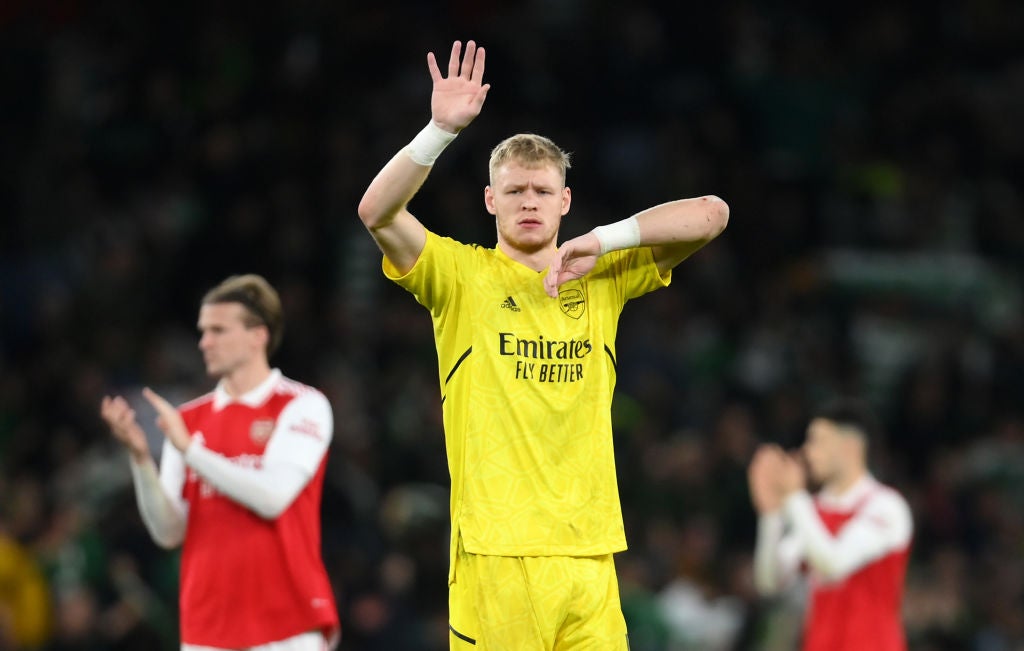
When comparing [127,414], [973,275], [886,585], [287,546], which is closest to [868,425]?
[886,585]

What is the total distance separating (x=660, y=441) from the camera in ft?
40.1

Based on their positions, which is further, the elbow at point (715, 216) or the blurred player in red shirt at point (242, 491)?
the blurred player in red shirt at point (242, 491)

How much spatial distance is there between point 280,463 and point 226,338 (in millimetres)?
600

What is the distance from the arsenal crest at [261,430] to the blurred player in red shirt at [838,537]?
2.63m

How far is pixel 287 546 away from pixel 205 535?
0.34m

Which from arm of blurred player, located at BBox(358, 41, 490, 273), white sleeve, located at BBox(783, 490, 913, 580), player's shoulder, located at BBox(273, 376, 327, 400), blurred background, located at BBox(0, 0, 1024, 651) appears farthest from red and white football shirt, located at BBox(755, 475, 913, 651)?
arm of blurred player, located at BBox(358, 41, 490, 273)

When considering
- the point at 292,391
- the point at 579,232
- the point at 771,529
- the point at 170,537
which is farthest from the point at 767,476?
the point at 579,232

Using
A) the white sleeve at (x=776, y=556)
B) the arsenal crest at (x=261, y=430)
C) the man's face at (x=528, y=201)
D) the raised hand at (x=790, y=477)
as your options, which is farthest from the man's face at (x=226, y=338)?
the white sleeve at (x=776, y=556)

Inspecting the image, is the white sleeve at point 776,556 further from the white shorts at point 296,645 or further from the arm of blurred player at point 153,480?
the arm of blurred player at point 153,480

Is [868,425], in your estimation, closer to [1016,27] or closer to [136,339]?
[136,339]

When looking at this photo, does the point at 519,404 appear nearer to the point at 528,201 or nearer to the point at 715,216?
the point at 528,201

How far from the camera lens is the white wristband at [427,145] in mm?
4863

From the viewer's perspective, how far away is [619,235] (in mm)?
5082

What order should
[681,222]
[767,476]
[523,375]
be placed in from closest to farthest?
[523,375]
[681,222]
[767,476]
